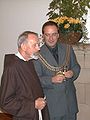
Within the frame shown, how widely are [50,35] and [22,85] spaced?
0.73 meters

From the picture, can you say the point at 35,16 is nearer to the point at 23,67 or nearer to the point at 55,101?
the point at 55,101

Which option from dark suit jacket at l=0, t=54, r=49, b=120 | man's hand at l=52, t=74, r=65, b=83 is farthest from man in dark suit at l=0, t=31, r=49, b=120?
man's hand at l=52, t=74, r=65, b=83

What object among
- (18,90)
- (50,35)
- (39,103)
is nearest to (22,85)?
(18,90)

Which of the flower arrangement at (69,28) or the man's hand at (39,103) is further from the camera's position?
the flower arrangement at (69,28)

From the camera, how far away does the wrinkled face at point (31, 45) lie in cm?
191

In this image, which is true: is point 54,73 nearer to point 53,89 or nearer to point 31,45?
point 53,89

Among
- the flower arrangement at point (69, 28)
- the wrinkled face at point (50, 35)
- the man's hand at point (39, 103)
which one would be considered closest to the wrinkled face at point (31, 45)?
the man's hand at point (39, 103)

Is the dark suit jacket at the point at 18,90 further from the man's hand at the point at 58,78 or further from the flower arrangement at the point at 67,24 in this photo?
the flower arrangement at the point at 67,24

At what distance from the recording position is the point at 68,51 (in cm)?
268

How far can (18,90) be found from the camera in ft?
6.24

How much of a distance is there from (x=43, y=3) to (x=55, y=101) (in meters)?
1.94

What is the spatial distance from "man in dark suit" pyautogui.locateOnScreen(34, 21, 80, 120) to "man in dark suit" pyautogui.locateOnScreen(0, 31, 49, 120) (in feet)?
1.76

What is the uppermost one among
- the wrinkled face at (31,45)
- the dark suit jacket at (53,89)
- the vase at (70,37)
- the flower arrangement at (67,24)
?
the flower arrangement at (67,24)

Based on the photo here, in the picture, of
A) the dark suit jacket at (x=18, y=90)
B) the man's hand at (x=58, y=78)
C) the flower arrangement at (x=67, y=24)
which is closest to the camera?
the dark suit jacket at (x=18, y=90)
